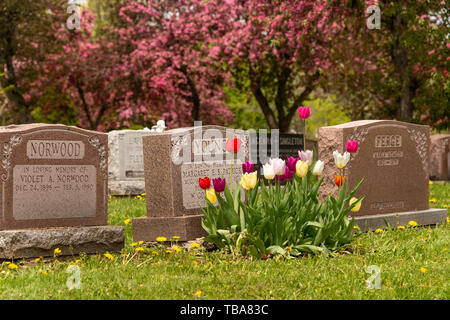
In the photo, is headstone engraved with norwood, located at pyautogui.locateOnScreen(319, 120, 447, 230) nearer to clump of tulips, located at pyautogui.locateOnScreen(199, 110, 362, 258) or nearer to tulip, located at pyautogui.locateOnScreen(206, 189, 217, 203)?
clump of tulips, located at pyautogui.locateOnScreen(199, 110, 362, 258)

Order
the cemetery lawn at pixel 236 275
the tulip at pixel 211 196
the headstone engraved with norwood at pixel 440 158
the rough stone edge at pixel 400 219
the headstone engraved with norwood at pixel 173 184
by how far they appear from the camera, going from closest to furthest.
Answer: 1. the cemetery lawn at pixel 236 275
2. the tulip at pixel 211 196
3. the headstone engraved with norwood at pixel 173 184
4. the rough stone edge at pixel 400 219
5. the headstone engraved with norwood at pixel 440 158

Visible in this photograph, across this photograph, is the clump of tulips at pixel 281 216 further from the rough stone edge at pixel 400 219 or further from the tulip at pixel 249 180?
the rough stone edge at pixel 400 219

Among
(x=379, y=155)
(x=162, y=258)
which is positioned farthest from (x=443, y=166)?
(x=162, y=258)

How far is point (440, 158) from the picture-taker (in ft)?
60.6

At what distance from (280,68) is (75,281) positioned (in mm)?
20197

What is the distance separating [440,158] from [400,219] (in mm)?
10219

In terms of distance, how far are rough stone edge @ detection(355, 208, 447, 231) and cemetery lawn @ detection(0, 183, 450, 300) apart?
3.09 feet

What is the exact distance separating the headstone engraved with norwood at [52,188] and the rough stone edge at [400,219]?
3254 millimetres

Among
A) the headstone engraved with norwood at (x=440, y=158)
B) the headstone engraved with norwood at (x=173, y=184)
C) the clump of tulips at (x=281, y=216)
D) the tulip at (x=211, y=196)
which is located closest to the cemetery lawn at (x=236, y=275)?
the clump of tulips at (x=281, y=216)

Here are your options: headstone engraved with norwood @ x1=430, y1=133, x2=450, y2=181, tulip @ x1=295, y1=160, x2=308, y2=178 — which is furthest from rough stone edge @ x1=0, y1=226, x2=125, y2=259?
headstone engraved with norwood @ x1=430, y1=133, x2=450, y2=181

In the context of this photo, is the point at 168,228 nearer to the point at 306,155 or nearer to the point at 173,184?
the point at 173,184

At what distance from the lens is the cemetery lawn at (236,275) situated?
499 cm

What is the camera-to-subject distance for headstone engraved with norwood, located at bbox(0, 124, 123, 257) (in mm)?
6613

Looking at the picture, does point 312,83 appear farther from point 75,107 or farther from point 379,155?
point 379,155
